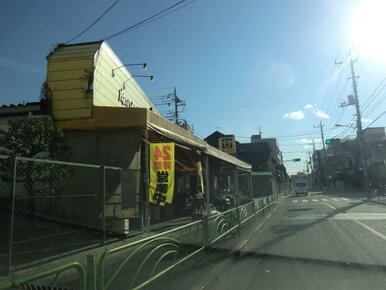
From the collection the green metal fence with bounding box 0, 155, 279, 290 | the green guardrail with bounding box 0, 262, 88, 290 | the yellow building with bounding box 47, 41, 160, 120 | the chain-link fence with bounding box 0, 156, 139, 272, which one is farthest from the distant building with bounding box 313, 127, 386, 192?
the green guardrail with bounding box 0, 262, 88, 290

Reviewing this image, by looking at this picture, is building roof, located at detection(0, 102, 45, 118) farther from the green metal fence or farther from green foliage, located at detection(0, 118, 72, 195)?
green foliage, located at detection(0, 118, 72, 195)

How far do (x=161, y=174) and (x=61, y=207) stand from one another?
9.56 ft

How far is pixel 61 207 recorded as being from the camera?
970cm

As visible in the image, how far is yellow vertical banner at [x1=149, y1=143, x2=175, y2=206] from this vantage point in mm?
10609

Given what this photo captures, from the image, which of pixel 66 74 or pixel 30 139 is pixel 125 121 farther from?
pixel 66 74

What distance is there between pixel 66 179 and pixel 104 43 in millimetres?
7905

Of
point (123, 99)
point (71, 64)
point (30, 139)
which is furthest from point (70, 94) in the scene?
point (30, 139)

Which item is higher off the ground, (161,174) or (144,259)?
(161,174)

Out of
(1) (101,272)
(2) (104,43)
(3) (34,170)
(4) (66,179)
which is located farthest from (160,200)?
(2) (104,43)

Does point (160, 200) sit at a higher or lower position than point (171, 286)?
higher

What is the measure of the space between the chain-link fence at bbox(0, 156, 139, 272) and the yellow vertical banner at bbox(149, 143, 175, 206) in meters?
0.78

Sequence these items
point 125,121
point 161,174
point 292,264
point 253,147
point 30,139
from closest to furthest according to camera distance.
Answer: point 292,264, point 30,139, point 161,174, point 125,121, point 253,147

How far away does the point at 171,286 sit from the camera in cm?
585

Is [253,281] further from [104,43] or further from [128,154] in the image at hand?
[104,43]
